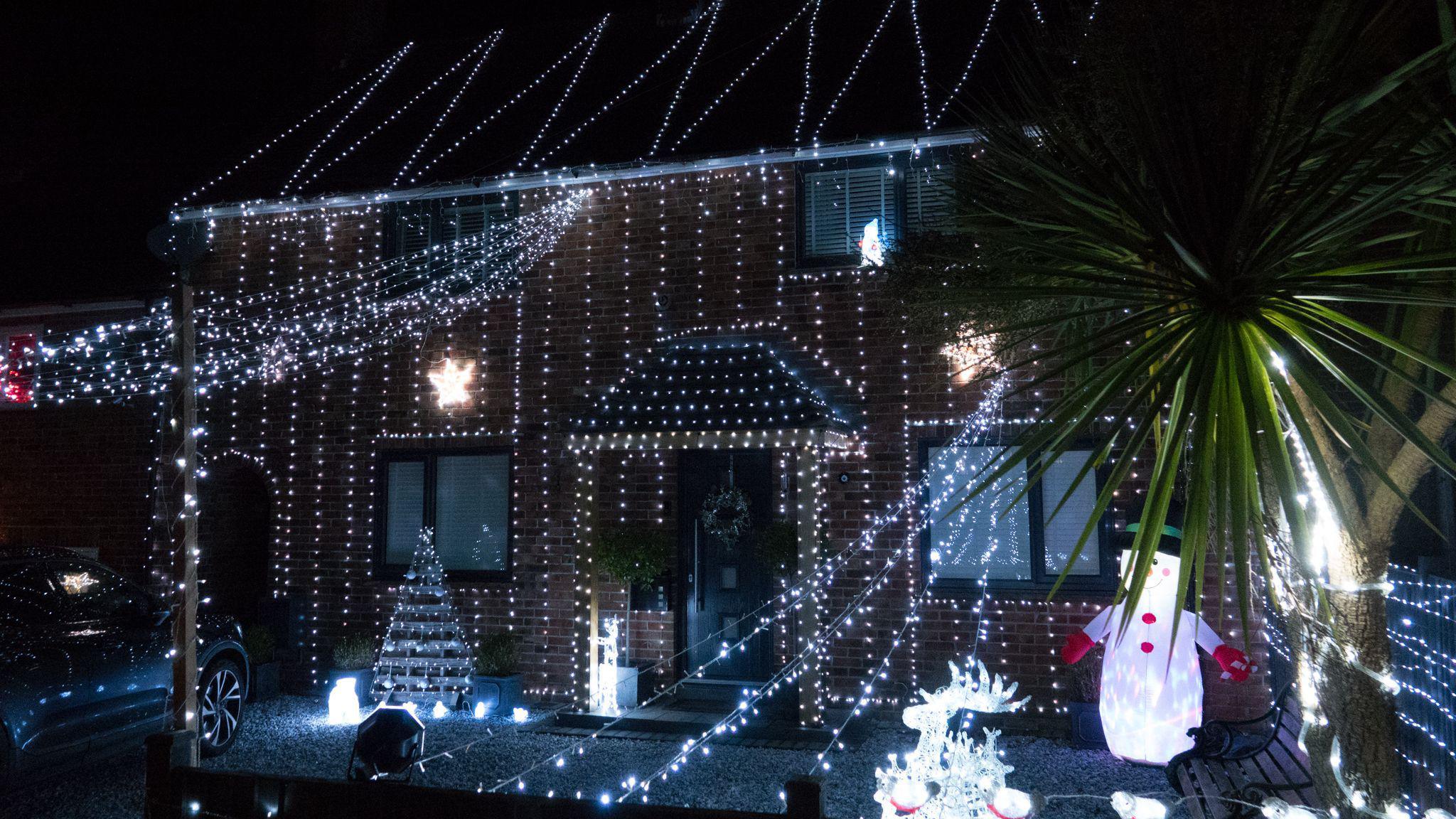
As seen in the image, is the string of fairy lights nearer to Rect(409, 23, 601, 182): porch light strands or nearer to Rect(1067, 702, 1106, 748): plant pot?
Rect(409, 23, 601, 182): porch light strands

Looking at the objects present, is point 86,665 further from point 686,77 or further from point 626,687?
point 686,77

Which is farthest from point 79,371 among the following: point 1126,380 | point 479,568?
point 1126,380

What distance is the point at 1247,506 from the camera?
2717 millimetres

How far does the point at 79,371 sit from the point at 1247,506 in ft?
38.1

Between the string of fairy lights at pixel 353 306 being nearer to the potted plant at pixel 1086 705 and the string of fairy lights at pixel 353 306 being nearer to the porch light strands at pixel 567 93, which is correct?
the porch light strands at pixel 567 93

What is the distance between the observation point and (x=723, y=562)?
29.5ft

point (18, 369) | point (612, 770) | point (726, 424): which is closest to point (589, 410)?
point (726, 424)

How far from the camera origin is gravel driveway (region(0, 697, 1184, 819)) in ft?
20.1

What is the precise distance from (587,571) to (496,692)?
4.93ft

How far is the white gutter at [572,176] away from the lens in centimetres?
795

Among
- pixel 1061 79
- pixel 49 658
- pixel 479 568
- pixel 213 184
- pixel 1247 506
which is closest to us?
pixel 1247 506

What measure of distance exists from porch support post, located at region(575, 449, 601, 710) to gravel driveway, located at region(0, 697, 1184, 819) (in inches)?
28.8

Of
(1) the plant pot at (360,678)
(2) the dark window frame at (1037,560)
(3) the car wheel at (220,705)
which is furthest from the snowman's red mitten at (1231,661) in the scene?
(1) the plant pot at (360,678)

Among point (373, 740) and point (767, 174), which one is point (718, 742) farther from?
point (767, 174)
